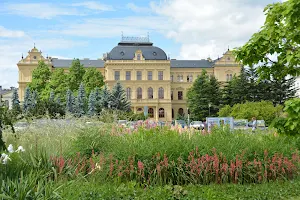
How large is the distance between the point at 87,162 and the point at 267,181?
128 inches

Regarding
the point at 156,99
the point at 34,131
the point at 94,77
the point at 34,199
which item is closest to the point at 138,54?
the point at 156,99

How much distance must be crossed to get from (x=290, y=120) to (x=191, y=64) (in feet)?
220

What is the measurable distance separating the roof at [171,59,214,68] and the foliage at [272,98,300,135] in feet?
215

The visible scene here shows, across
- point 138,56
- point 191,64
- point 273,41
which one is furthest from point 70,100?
point 273,41

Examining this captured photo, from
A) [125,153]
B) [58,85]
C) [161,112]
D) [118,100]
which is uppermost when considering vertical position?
[58,85]

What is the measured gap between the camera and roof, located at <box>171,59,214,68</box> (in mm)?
70500

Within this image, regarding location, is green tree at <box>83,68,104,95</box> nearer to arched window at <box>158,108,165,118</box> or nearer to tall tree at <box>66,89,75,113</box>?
tall tree at <box>66,89,75,113</box>

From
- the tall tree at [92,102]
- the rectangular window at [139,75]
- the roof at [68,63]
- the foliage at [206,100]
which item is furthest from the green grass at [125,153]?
the roof at [68,63]

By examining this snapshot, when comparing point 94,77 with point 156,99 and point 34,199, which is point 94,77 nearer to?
point 156,99

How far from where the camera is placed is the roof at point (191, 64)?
70.5 m

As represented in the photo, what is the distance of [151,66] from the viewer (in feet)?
207

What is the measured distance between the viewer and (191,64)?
234 feet

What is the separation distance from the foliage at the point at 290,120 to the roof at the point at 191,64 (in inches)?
2580

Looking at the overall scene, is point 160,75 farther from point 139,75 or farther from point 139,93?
point 139,93
